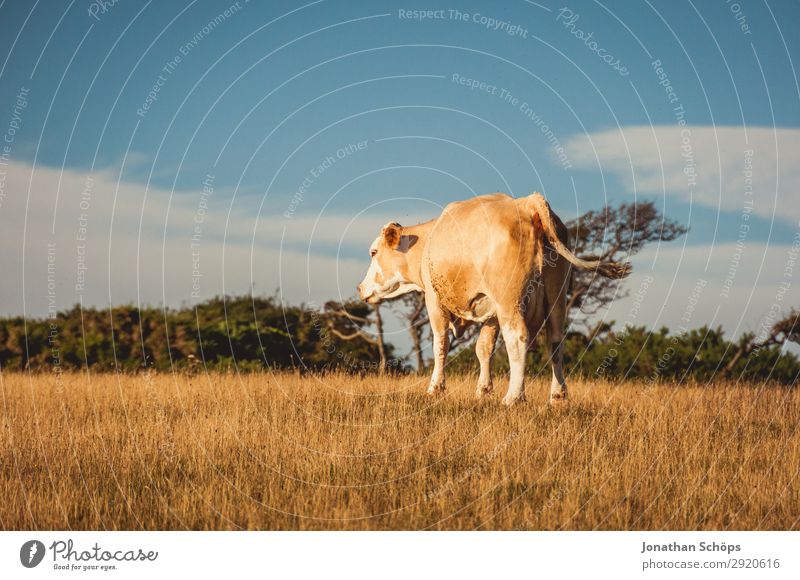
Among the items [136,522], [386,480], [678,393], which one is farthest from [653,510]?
[678,393]

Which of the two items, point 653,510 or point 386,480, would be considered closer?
point 653,510

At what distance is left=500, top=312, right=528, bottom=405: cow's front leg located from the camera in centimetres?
1252

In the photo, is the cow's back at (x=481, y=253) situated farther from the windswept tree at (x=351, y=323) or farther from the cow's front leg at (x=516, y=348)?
the windswept tree at (x=351, y=323)

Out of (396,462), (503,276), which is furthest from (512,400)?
(396,462)

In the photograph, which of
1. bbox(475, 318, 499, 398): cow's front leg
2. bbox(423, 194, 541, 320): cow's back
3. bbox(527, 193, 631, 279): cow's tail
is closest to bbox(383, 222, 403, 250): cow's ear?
bbox(423, 194, 541, 320): cow's back

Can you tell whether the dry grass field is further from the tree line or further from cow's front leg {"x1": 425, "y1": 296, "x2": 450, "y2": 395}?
the tree line

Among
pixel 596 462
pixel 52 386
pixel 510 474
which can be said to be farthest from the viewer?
pixel 52 386

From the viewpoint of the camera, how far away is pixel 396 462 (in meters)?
9.59

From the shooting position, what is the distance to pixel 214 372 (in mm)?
19172

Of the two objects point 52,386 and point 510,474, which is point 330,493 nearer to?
point 510,474

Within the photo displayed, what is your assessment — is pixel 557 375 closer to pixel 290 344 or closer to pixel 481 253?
pixel 481 253

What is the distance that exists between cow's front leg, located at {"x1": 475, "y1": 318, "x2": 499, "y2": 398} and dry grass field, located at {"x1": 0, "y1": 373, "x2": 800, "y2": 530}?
0.52 m

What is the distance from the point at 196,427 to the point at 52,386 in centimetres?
653

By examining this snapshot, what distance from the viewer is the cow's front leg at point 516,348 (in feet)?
41.1
